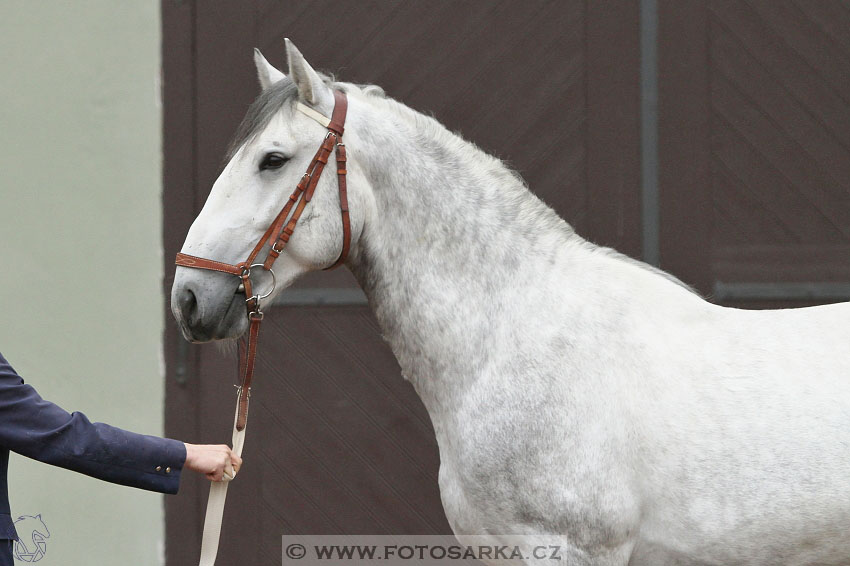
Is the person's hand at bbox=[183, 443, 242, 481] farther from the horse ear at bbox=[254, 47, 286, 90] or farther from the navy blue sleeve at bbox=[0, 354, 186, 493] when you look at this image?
the horse ear at bbox=[254, 47, 286, 90]

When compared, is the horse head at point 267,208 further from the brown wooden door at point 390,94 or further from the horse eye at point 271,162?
the brown wooden door at point 390,94

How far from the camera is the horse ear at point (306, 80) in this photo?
200 cm

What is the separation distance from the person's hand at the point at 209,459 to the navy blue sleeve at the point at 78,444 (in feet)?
0.07

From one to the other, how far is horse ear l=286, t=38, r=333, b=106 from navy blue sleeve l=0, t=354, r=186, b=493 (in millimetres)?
901

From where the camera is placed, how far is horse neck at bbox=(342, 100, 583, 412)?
6.88 feet

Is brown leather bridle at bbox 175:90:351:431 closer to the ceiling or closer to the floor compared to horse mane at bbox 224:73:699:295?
closer to the floor

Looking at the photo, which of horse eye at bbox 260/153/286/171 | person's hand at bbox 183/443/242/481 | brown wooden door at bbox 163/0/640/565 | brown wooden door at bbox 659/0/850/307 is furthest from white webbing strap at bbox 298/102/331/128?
brown wooden door at bbox 659/0/850/307

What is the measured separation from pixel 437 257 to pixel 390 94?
5.23 ft

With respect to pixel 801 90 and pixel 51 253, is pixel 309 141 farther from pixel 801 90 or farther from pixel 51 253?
pixel 801 90

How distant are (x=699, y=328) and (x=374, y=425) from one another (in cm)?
170

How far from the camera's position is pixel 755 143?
345cm

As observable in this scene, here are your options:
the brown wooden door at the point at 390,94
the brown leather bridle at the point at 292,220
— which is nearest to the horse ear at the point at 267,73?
the brown leather bridle at the point at 292,220

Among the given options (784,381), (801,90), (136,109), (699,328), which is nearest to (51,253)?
(136,109)

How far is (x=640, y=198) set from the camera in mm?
3406
